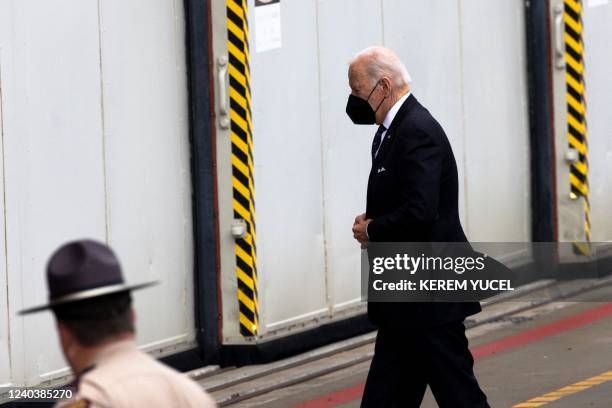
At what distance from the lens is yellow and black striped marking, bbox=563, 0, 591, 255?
12969mm

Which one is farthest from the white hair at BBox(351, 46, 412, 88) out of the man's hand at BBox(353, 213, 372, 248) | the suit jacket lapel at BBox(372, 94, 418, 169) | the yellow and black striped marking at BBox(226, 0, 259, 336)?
the yellow and black striped marking at BBox(226, 0, 259, 336)

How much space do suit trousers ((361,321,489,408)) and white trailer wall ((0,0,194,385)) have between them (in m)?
2.55

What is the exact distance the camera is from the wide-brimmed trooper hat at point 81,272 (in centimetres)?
333

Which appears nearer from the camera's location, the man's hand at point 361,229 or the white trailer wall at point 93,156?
the man's hand at point 361,229

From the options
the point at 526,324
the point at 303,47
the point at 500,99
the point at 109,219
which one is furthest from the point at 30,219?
the point at 500,99

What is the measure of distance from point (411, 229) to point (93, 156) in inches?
118

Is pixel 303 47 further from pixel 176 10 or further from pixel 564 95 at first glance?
pixel 564 95

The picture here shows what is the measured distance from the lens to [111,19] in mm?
8891

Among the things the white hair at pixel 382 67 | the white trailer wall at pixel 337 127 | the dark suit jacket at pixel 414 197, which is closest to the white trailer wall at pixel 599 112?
the white trailer wall at pixel 337 127

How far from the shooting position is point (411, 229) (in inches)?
246

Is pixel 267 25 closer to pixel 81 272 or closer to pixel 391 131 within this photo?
pixel 391 131

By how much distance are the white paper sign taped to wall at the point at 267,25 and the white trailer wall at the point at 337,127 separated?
46mm

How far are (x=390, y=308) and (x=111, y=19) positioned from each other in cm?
332

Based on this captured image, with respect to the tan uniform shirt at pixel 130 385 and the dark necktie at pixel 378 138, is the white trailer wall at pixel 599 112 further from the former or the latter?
the tan uniform shirt at pixel 130 385
